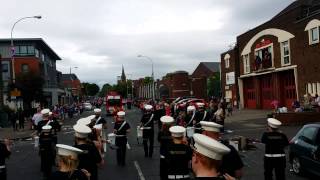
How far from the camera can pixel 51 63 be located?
106 meters

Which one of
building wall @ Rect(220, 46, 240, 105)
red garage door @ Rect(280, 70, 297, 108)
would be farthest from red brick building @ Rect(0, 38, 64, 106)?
red garage door @ Rect(280, 70, 297, 108)

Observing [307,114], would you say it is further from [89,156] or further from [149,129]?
[89,156]

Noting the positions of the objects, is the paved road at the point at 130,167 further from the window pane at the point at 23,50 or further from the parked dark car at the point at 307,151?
the window pane at the point at 23,50

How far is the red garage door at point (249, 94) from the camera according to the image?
58469 millimetres

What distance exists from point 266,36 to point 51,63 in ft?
203

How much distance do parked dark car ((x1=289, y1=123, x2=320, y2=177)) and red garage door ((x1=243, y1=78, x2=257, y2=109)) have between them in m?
44.0

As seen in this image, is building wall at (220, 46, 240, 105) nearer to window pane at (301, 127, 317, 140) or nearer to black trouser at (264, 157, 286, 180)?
window pane at (301, 127, 317, 140)

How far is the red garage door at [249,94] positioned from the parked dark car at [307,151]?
43953mm

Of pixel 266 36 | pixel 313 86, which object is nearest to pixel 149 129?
pixel 313 86

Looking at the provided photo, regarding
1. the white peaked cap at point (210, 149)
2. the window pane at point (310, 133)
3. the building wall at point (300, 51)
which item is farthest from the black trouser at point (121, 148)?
the building wall at point (300, 51)

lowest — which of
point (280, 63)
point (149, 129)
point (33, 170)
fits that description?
point (33, 170)

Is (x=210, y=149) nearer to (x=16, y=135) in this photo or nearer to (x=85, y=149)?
(x=85, y=149)

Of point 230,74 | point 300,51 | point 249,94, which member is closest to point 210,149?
point 300,51

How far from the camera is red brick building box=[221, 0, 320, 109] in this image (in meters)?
42.7
